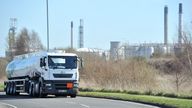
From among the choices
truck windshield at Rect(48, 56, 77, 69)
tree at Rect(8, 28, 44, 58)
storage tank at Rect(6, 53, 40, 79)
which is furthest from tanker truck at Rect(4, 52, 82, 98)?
tree at Rect(8, 28, 44, 58)

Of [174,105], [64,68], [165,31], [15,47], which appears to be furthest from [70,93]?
[165,31]

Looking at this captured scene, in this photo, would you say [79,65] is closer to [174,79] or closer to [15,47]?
[174,79]

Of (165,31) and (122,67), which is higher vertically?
A: (165,31)

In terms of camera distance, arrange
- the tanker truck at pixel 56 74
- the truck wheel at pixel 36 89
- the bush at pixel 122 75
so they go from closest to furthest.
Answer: the tanker truck at pixel 56 74 → the truck wheel at pixel 36 89 → the bush at pixel 122 75

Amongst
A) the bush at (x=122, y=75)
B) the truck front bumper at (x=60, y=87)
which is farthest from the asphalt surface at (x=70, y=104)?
the bush at (x=122, y=75)

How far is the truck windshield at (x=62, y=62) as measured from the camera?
116ft

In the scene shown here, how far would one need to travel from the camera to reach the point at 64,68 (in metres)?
35.6

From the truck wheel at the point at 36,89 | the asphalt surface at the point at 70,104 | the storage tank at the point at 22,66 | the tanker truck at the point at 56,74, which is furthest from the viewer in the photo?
the storage tank at the point at 22,66

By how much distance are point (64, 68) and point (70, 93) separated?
1963 mm

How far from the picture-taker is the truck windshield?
35438mm

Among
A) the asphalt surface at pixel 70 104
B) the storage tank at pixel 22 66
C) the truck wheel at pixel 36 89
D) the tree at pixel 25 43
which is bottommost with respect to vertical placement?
the asphalt surface at pixel 70 104

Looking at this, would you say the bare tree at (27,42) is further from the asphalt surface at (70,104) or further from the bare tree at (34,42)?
the asphalt surface at (70,104)

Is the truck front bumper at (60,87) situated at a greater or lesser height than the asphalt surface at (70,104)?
greater

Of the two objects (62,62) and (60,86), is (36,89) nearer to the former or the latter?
(60,86)
